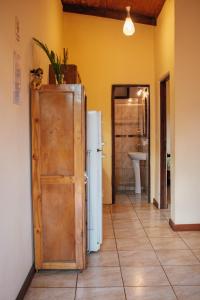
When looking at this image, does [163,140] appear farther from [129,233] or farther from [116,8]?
[116,8]

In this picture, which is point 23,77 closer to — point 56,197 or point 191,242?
point 56,197

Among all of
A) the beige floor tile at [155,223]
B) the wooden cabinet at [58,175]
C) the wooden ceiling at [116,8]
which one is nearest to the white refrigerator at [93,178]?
the wooden cabinet at [58,175]

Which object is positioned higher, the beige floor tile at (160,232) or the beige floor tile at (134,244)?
the beige floor tile at (160,232)

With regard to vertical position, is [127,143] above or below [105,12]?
below

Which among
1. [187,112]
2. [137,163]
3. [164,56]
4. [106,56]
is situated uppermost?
[106,56]

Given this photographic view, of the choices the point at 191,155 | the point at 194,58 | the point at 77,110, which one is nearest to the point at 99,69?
the point at 194,58

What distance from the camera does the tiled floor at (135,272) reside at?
237cm

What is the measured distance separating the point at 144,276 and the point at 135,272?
0.10 meters

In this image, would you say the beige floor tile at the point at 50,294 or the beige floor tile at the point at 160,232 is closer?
the beige floor tile at the point at 50,294

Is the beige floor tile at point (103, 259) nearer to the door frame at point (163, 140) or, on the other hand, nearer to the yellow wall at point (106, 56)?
the door frame at point (163, 140)

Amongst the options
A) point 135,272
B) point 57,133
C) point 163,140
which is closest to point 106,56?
point 163,140

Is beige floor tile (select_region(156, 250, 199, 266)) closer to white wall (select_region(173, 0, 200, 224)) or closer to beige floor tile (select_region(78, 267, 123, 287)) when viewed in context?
beige floor tile (select_region(78, 267, 123, 287))

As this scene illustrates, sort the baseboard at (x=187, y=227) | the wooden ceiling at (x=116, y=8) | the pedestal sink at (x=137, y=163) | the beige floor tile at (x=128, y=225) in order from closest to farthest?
1. the baseboard at (x=187, y=227)
2. the beige floor tile at (x=128, y=225)
3. the wooden ceiling at (x=116, y=8)
4. the pedestal sink at (x=137, y=163)

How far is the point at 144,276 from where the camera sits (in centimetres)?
265
